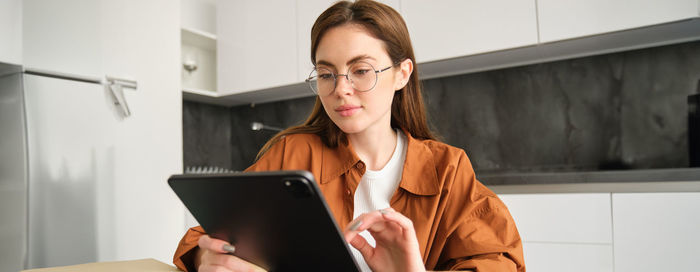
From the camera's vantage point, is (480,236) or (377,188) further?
(377,188)

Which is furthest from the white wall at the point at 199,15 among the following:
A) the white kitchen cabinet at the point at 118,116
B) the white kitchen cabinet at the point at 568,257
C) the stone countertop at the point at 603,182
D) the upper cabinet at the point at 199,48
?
the white kitchen cabinet at the point at 568,257

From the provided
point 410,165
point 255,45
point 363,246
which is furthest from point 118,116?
point 363,246

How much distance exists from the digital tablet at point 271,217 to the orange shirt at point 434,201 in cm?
24

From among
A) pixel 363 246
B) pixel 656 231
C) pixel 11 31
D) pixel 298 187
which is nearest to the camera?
pixel 298 187

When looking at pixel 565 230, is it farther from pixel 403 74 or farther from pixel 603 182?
pixel 403 74

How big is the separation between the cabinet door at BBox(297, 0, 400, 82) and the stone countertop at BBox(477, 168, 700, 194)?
1.19 metres

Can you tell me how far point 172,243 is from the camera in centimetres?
221

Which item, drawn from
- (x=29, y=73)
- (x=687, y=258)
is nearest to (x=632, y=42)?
(x=687, y=258)

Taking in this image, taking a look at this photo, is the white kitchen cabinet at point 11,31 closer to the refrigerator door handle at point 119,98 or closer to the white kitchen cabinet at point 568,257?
the refrigerator door handle at point 119,98

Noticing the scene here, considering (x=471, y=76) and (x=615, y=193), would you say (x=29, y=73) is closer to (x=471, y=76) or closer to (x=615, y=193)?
(x=471, y=76)

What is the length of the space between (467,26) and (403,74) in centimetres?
122

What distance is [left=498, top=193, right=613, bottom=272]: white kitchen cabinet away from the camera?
1.56 m

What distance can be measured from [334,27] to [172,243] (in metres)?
1.72

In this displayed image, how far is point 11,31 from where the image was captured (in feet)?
→ 5.63
